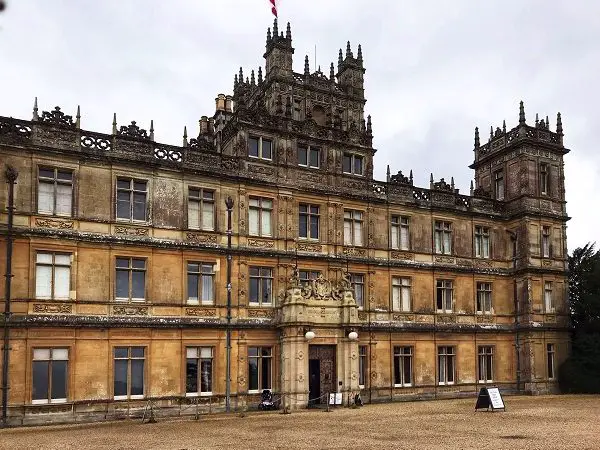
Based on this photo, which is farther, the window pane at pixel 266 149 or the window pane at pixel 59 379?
the window pane at pixel 266 149

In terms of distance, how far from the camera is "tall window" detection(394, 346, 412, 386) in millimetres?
36094

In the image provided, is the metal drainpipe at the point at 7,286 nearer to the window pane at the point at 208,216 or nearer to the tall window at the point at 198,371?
the tall window at the point at 198,371

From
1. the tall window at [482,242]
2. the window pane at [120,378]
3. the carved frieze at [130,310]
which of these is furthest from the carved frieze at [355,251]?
the window pane at [120,378]

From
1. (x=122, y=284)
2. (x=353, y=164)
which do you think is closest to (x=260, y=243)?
(x=122, y=284)

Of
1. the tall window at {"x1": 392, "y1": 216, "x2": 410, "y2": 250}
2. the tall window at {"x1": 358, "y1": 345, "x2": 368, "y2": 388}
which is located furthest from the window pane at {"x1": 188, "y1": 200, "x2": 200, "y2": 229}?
the tall window at {"x1": 392, "y1": 216, "x2": 410, "y2": 250}

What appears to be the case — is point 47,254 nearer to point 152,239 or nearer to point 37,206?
point 37,206

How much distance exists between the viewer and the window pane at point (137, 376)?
28.8 metres

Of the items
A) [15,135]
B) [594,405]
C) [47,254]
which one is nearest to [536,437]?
[594,405]

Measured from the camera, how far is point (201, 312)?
3073cm

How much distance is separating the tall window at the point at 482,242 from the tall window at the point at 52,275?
2438 centimetres

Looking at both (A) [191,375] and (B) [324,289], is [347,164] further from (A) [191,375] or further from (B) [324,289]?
(A) [191,375]

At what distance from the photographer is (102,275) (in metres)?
28.6

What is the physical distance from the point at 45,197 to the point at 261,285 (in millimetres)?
10984

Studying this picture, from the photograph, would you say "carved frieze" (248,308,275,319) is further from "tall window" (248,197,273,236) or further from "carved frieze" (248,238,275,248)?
"tall window" (248,197,273,236)
